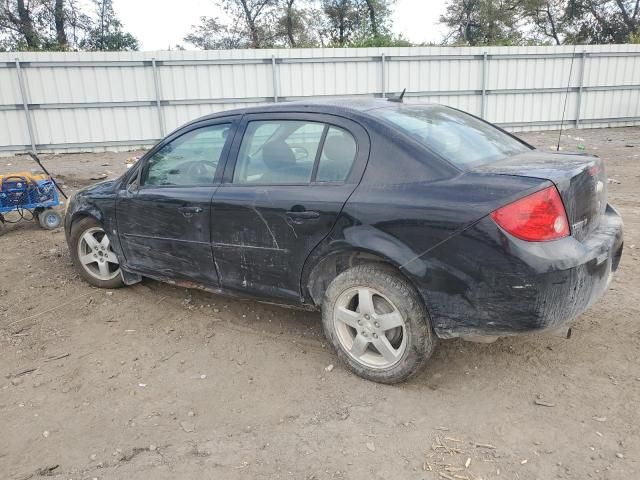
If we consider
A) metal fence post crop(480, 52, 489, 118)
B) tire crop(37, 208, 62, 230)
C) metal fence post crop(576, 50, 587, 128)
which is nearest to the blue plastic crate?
tire crop(37, 208, 62, 230)

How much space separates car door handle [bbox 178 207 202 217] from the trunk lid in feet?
6.11

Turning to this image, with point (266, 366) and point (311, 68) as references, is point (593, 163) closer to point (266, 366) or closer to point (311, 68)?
point (266, 366)

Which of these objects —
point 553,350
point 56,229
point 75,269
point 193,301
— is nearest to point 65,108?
point 56,229

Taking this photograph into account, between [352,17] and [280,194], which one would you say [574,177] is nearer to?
→ [280,194]

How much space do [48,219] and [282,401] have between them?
16.8 ft

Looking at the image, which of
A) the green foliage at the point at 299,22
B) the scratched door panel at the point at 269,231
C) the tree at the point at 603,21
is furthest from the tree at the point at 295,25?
the scratched door panel at the point at 269,231

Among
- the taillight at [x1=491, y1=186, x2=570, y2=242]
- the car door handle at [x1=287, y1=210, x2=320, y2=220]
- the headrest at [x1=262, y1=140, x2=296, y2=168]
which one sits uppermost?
the headrest at [x1=262, y1=140, x2=296, y2=168]

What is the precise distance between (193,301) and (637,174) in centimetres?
855

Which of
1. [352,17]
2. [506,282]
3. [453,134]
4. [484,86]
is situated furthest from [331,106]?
[352,17]

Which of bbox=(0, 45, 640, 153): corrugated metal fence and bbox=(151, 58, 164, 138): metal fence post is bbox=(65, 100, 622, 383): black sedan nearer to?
bbox=(0, 45, 640, 153): corrugated metal fence

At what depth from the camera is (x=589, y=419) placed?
2676mm

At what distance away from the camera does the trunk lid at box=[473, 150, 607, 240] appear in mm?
2621

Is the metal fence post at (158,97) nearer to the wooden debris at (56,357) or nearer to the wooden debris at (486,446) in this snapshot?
the wooden debris at (56,357)

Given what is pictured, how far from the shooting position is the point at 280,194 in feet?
10.6
